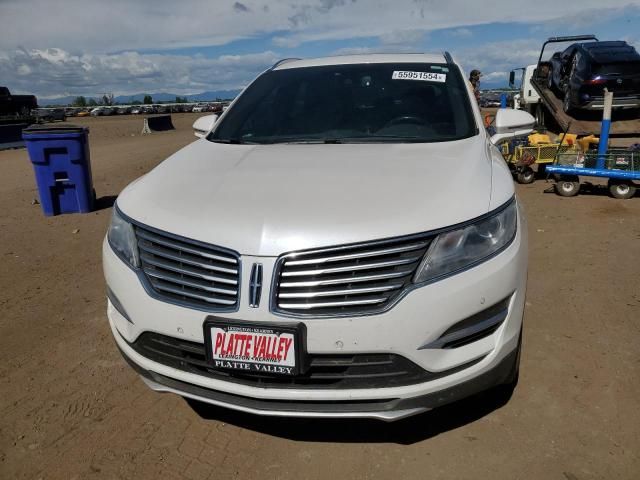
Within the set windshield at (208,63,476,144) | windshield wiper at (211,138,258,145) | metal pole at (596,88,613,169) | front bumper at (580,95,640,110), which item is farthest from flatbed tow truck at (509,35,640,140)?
→ windshield wiper at (211,138,258,145)

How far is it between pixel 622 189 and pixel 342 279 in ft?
23.3

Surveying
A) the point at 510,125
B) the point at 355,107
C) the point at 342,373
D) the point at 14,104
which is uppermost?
the point at 355,107

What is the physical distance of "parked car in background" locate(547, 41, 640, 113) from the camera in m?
10.2

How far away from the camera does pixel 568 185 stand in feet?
25.9

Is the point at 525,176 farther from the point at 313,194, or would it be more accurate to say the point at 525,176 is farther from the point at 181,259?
the point at 181,259

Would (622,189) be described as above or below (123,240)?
below

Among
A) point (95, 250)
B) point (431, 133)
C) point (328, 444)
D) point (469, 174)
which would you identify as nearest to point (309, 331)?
point (328, 444)

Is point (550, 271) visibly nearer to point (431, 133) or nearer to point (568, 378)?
point (568, 378)

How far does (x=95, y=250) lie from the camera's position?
5.49 meters

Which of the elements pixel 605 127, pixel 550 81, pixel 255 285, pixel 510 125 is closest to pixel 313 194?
pixel 255 285

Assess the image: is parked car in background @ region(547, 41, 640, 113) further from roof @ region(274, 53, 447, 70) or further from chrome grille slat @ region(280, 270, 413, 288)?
chrome grille slat @ region(280, 270, 413, 288)

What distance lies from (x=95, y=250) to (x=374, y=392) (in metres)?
4.32

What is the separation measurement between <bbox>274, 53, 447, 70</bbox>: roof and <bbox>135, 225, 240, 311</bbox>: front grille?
2.25 metres

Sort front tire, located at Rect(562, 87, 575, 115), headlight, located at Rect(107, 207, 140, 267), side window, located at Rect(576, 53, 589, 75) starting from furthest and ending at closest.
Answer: front tire, located at Rect(562, 87, 575, 115)
side window, located at Rect(576, 53, 589, 75)
headlight, located at Rect(107, 207, 140, 267)
